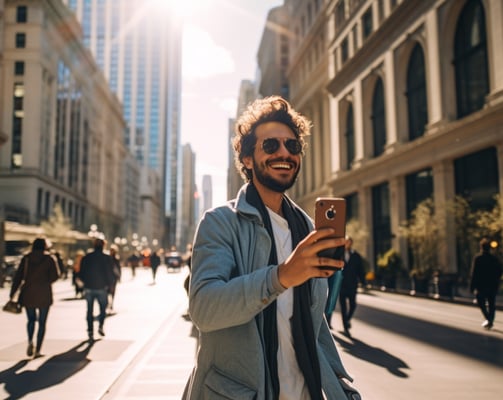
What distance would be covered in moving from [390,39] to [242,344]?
35.3 meters

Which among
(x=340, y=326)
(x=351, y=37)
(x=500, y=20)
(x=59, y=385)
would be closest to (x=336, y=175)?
(x=351, y=37)

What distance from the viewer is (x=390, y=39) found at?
1353 inches

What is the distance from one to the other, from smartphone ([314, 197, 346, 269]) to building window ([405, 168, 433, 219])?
28418 mm

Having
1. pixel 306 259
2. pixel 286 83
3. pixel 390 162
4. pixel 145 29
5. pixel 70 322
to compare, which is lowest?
pixel 70 322

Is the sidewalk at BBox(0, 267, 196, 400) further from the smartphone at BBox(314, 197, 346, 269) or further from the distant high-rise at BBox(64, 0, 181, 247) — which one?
the distant high-rise at BBox(64, 0, 181, 247)

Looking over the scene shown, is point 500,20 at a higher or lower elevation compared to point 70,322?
higher

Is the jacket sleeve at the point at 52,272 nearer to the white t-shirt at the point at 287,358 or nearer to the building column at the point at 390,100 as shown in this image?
the white t-shirt at the point at 287,358

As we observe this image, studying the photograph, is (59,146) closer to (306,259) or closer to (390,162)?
(390,162)

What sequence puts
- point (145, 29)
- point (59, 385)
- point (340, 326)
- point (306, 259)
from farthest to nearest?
1. point (145, 29)
2. point (340, 326)
3. point (59, 385)
4. point (306, 259)

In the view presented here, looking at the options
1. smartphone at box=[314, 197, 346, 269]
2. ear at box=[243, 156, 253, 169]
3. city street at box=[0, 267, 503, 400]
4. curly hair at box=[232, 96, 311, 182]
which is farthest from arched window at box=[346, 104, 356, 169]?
smartphone at box=[314, 197, 346, 269]

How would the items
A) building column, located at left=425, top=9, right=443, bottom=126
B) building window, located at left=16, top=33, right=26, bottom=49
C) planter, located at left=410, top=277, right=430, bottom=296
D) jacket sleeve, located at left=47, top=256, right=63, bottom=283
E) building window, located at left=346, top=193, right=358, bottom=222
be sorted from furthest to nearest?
building window, located at left=16, top=33, right=26, bottom=49, building window, located at left=346, top=193, right=358, bottom=222, building column, located at left=425, top=9, right=443, bottom=126, planter, located at left=410, top=277, right=430, bottom=296, jacket sleeve, located at left=47, top=256, right=63, bottom=283

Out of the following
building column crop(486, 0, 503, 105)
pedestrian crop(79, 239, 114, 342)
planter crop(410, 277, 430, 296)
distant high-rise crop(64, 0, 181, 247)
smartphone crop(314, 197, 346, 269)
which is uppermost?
distant high-rise crop(64, 0, 181, 247)

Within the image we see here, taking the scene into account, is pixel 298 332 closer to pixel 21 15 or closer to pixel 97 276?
pixel 97 276

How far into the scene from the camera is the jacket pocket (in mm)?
1949
